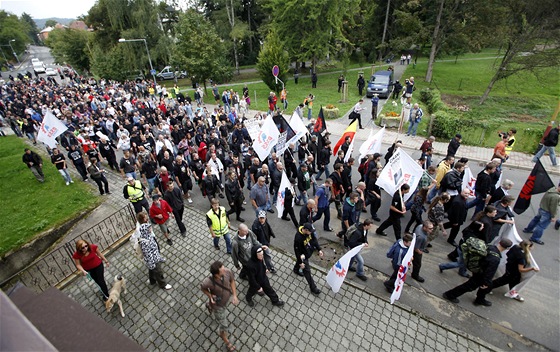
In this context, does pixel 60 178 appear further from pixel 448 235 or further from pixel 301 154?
pixel 448 235

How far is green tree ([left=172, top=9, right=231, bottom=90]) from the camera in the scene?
24781mm

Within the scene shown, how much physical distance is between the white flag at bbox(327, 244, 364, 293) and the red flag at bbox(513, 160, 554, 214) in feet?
17.5

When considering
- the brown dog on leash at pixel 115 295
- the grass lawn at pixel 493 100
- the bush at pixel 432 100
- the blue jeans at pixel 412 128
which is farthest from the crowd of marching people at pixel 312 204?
the bush at pixel 432 100

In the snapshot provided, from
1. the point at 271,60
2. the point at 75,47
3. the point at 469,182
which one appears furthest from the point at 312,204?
the point at 75,47

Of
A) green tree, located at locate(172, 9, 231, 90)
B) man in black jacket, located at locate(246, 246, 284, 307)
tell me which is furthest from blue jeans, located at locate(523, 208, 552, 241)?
green tree, located at locate(172, 9, 231, 90)

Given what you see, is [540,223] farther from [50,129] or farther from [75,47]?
[75,47]

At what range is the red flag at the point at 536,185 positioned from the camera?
7453 mm

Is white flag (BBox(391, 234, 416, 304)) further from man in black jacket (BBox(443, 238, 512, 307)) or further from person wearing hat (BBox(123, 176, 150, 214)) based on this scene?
person wearing hat (BBox(123, 176, 150, 214))

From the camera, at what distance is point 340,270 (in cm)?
589

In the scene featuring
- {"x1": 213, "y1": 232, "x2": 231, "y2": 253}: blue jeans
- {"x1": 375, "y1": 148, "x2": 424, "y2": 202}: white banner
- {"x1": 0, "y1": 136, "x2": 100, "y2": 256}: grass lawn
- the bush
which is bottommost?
{"x1": 0, "y1": 136, "x2": 100, "y2": 256}: grass lawn

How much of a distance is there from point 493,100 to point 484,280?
909 inches

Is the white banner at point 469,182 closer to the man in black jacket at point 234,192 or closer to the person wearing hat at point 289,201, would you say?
the person wearing hat at point 289,201

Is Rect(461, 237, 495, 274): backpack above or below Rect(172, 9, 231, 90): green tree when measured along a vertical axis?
below

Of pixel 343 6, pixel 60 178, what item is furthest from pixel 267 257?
pixel 343 6
